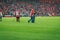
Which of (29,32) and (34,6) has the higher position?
(29,32)

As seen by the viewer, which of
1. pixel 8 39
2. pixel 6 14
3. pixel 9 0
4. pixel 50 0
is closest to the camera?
pixel 8 39

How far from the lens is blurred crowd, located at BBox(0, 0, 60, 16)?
52.7 meters

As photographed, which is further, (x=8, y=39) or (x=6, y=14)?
(x=6, y=14)

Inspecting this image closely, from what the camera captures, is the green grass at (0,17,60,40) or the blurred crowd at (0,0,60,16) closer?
the green grass at (0,17,60,40)

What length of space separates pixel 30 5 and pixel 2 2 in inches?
227

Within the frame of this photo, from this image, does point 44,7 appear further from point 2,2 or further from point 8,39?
point 8,39

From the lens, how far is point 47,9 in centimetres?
5466

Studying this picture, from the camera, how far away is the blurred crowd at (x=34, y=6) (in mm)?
52656

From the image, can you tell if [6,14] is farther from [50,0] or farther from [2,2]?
[50,0]

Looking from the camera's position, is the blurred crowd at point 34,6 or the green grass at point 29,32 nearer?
the green grass at point 29,32

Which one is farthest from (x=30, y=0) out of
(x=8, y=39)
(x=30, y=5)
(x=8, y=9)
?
(x=8, y=39)

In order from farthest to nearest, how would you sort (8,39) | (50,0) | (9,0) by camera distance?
(50,0) → (9,0) → (8,39)

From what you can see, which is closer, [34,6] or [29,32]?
[29,32]

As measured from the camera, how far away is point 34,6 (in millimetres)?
53969
